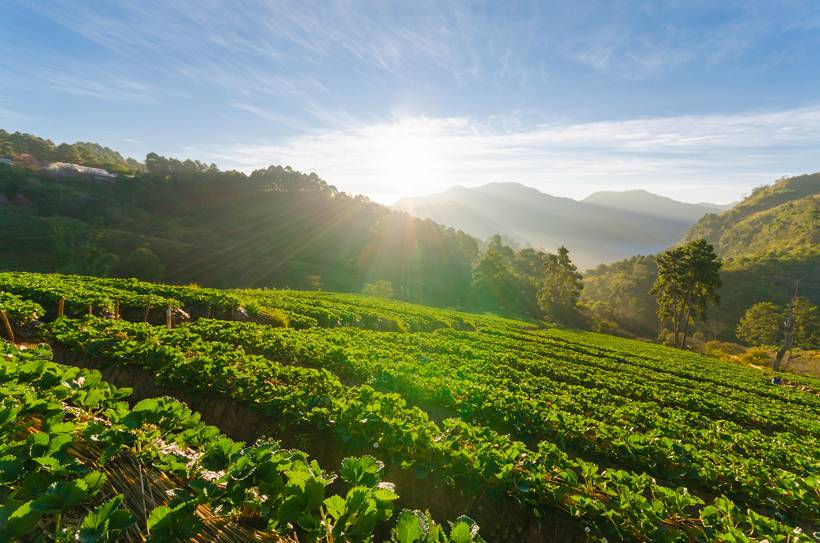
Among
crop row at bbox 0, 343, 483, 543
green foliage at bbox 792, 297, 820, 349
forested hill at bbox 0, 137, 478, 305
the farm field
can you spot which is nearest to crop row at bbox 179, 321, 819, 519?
the farm field

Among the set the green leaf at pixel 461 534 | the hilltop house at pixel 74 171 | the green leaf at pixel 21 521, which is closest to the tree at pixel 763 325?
the green leaf at pixel 461 534

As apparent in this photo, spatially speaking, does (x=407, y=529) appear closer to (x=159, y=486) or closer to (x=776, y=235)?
(x=159, y=486)

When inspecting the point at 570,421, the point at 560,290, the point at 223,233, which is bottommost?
the point at 560,290

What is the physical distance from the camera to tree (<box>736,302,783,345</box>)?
6612 centimetres

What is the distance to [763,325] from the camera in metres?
67.6

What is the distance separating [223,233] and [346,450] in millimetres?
92231

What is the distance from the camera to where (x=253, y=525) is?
113 inches

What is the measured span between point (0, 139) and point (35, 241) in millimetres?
88917

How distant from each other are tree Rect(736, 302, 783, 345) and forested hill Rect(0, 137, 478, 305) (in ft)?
206

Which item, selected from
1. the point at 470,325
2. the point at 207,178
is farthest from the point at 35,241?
the point at 470,325

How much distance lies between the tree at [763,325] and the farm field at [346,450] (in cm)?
7661

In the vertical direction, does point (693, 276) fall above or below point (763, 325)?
above

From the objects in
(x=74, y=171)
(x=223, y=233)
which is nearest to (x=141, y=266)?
(x=223, y=233)

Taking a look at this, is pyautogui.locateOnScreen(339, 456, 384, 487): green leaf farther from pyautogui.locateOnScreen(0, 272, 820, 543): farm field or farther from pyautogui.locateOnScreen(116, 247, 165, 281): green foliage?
pyautogui.locateOnScreen(116, 247, 165, 281): green foliage
